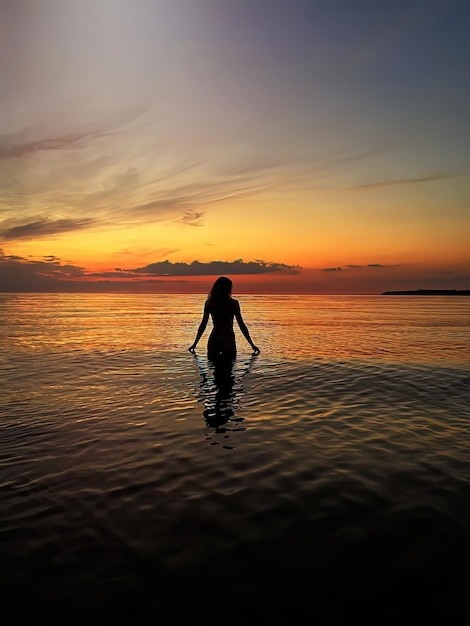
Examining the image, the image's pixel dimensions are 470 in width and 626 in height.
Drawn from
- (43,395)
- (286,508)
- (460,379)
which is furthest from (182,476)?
(460,379)

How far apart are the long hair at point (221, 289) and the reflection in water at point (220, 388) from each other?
2.54 meters

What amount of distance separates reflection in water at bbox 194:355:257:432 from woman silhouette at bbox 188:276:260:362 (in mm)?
351

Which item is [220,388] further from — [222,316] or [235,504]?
[235,504]

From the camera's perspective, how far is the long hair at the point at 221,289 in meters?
13.6

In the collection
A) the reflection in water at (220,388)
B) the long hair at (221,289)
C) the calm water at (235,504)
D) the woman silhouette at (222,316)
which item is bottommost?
the reflection in water at (220,388)

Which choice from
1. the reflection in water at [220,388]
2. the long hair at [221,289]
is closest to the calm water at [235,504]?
the reflection in water at [220,388]

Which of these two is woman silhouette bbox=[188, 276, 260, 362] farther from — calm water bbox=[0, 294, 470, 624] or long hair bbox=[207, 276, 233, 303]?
calm water bbox=[0, 294, 470, 624]

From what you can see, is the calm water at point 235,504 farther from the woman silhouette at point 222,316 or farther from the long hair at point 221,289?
the long hair at point 221,289

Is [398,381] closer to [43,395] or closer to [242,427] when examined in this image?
[242,427]

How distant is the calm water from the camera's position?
3387mm

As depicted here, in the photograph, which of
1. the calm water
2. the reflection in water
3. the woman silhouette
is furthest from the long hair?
the calm water

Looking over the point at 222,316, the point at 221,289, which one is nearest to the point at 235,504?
the point at 221,289

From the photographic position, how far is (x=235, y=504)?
4.90 m

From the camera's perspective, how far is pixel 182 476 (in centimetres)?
573
